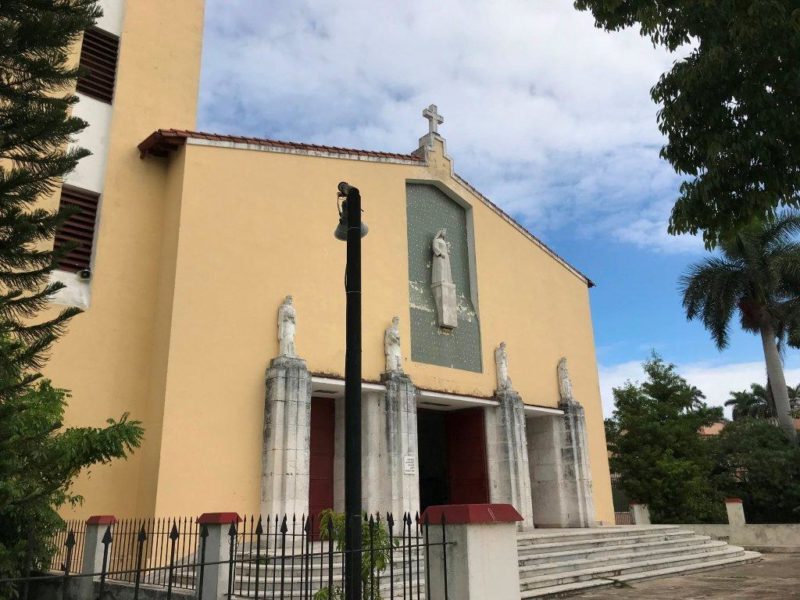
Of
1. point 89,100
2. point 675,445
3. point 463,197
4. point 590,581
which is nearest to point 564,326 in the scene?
point 463,197

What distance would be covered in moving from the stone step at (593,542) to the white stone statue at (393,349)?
13.7ft

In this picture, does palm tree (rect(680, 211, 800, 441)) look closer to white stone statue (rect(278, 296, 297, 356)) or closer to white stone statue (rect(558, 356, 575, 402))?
white stone statue (rect(558, 356, 575, 402))

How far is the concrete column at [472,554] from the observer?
218 inches

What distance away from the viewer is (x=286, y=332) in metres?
12.6

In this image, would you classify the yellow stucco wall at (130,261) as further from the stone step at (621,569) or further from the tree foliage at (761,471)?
the tree foliage at (761,471)

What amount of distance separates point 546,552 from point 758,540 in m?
9.90

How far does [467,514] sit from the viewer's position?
18.3ft

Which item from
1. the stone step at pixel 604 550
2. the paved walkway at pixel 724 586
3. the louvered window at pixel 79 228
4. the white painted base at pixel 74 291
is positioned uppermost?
the louvered window at pixel 79 228

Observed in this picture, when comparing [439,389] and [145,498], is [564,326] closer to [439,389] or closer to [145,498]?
[439,389]

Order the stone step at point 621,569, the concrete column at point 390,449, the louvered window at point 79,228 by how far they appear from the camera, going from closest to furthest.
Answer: the stone step at point 621,569, the louvered window at point 79,228, the concrete column at point 390,449

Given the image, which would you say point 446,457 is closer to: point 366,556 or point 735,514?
point 735,514

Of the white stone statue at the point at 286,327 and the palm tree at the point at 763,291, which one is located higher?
the palm tree at the point at 763,291

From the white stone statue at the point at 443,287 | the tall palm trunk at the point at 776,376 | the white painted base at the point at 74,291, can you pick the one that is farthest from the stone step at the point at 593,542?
the tall palm trunk at the point at 776,376

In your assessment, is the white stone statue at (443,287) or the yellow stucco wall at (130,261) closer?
the yellow stucco wall at (130,261)
